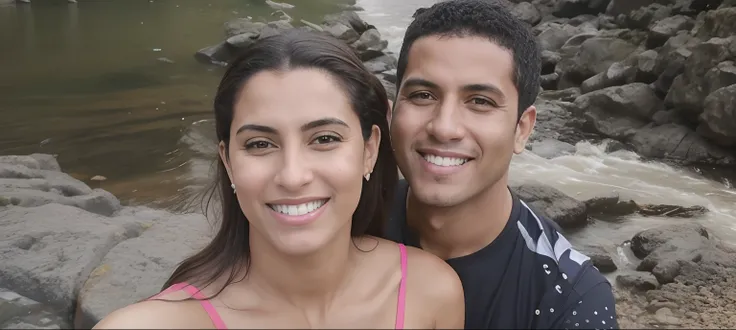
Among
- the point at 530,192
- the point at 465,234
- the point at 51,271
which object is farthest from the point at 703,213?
the point at 51,271

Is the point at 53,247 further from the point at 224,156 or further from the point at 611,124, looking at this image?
the point at 611,124

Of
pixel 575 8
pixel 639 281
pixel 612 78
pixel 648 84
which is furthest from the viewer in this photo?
pixel 575 8

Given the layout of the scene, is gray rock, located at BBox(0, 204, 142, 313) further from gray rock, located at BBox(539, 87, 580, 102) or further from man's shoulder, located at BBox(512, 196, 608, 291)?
gray rock, located at BBox(539, 87, 580, 102)

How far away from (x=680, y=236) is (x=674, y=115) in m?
4.37

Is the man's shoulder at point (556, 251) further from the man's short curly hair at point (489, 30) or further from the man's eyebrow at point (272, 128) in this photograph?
the man's eyebrow at point (272, 128)

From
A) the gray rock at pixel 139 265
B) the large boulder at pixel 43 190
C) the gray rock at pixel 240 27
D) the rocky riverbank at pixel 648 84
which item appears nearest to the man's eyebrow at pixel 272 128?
the gray rock at pixel 139 265

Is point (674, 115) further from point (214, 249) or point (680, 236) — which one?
point (214, 249)

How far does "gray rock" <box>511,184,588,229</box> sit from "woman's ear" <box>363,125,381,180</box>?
188 inches

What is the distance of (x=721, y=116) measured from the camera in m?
8.63

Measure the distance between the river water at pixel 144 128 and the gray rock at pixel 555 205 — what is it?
19 cm

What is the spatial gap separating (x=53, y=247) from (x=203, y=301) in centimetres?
303

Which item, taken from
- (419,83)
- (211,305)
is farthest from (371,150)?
(211,305)

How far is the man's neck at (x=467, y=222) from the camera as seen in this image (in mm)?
2322

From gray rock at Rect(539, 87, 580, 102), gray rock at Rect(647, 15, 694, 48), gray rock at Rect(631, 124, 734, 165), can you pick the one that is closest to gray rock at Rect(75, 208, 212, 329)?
gray rock at Rect(631, 124, 734, 165)
